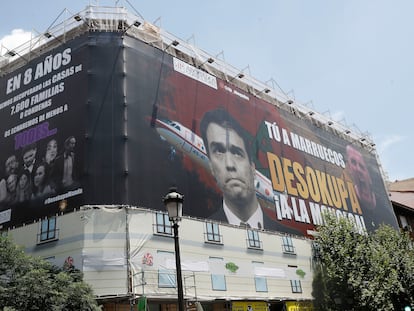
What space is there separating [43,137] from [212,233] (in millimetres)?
10988

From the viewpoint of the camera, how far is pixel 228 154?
3002cm

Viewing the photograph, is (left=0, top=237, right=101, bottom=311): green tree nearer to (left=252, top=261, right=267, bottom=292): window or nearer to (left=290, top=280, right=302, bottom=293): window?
(left=252, top=261, right=267, bottom=292): window

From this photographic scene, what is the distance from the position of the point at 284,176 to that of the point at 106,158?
14872 mm

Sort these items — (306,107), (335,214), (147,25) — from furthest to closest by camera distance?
(306,107) → (335,214) → (147,25)

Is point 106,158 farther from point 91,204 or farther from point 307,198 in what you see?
point 307,198

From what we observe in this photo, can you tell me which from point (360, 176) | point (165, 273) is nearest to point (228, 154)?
point (165, 273)

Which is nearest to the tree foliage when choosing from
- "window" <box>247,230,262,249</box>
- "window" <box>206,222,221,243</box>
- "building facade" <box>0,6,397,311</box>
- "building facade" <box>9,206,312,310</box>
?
"building facade" <box>0,6,397,311</box>

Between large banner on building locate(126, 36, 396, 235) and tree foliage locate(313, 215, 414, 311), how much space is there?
2539mm

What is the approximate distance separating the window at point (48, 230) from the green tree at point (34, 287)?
11.2 feet

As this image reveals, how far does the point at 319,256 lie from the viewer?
3366 centimetres

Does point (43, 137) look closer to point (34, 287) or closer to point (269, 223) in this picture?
point (34, 287)

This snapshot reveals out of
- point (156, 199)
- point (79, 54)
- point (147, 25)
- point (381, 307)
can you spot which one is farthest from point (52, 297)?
point (381, 307)

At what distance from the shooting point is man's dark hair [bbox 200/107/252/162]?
2925 centimetres

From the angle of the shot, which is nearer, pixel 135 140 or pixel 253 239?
pixel 135 140
